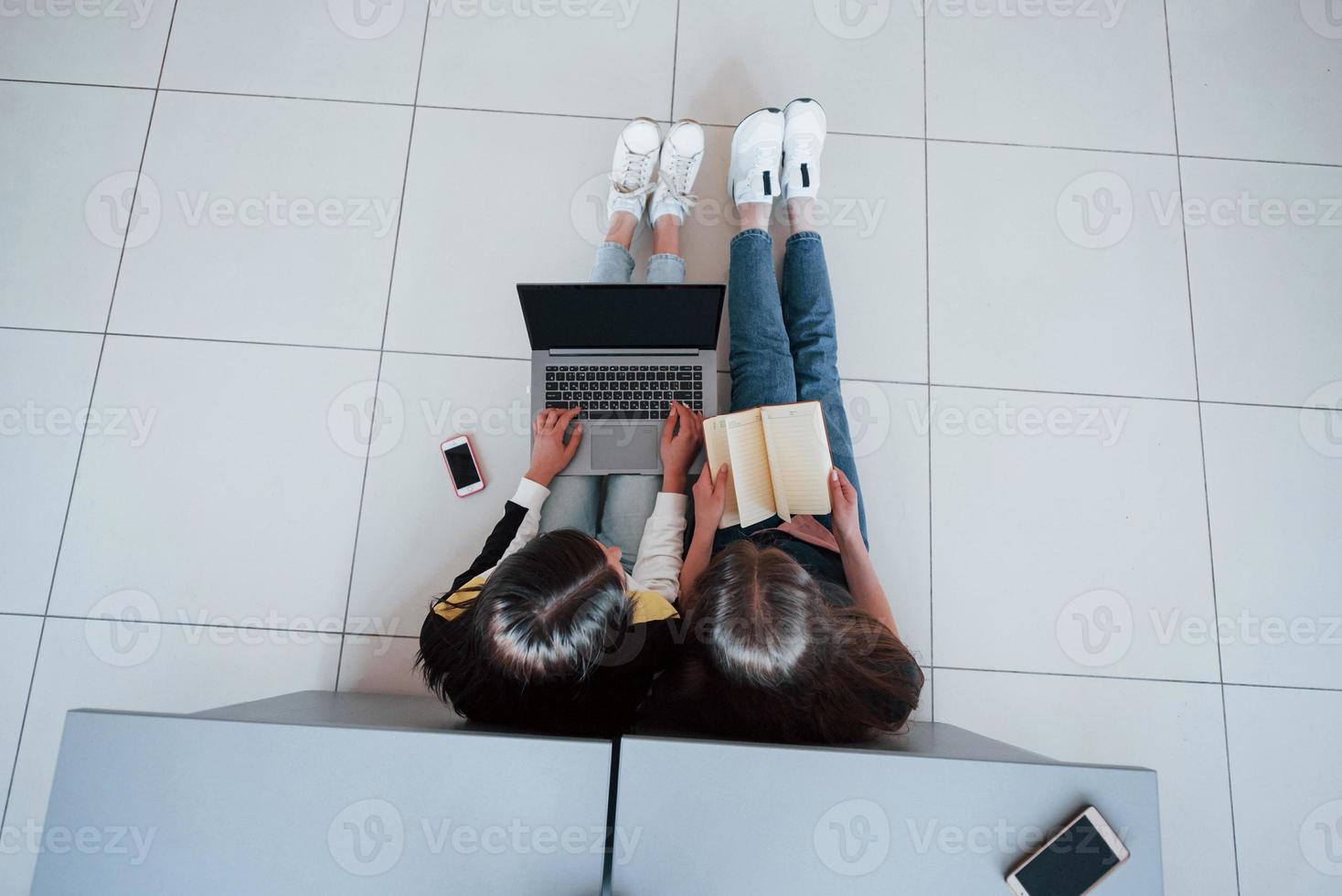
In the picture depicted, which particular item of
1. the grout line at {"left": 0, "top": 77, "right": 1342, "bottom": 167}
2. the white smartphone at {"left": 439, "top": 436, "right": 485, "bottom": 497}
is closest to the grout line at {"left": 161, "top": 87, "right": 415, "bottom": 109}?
the grout line at {"left": 0, "top": 77, "right": 1342, "bottom": 167}

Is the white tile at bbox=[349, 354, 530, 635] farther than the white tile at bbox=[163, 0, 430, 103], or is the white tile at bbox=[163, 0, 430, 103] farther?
the white tile at bbox=[163, 0, 430, 103]

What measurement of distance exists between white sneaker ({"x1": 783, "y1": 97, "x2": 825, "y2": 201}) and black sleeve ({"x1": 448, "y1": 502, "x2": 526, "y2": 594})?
3.24 ft

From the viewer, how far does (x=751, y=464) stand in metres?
1.33

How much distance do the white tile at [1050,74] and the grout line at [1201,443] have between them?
0.02m

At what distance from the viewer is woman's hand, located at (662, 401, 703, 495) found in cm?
139

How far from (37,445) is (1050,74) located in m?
2.65

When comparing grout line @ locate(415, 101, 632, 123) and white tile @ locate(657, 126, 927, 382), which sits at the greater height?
grout line @ locate(415, 101, 632, 123)

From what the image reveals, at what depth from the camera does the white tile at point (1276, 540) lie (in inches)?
61.0

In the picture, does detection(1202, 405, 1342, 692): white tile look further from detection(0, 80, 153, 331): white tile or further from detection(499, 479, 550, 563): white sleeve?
detection(0, 80, 153, 331): white tile

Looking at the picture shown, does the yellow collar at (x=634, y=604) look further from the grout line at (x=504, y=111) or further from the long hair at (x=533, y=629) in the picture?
the grout line at (x=504, y=111)

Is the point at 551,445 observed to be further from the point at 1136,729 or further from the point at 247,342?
the point at 1136,729

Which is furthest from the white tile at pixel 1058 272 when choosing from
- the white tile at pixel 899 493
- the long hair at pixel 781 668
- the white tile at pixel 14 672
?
the white tile at pixel 14 672

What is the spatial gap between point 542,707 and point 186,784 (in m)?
0.43

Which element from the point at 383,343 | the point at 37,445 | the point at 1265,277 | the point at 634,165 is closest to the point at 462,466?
the point at 383,343
